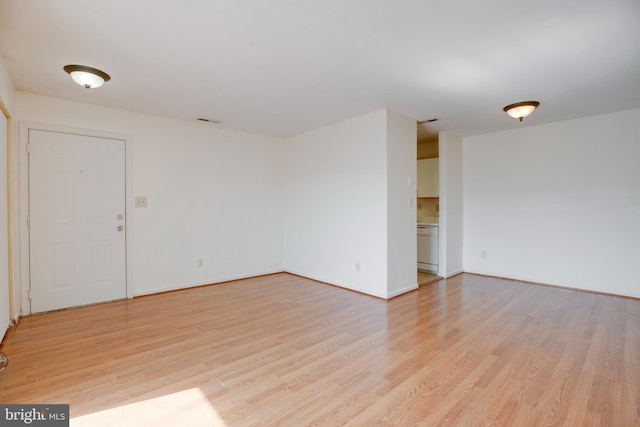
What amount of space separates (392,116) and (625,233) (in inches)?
137

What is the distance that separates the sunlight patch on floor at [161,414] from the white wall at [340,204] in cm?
269

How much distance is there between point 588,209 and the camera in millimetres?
4449

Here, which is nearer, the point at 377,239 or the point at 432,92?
the point at 432,92

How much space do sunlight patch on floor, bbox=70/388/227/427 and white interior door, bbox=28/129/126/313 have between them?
2.49 meters

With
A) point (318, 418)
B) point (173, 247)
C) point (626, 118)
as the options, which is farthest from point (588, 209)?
point (173, 247)

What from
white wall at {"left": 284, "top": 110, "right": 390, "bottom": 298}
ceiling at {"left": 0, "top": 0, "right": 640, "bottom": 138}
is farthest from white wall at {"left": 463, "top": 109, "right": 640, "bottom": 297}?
white wall at {"left": 284, "top": 110, "right": 390, "bottom": 298}

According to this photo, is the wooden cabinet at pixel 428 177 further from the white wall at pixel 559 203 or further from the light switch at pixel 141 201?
the light switch at pixel 141 201

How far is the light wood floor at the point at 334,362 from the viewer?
1.88m

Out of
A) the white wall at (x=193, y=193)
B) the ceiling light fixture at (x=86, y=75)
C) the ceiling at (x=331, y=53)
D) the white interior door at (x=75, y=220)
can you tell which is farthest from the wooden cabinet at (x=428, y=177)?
the ceiling light fixture at (x=86, y=75)

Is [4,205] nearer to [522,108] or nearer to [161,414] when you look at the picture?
[161,414]

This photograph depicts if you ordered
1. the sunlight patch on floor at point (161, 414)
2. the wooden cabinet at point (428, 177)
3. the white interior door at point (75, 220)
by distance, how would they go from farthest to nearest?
the wooden cabinet at point (428, 177) < the white interior door at point (75, 220) < the sunlight patch on floor at point (161, 414)

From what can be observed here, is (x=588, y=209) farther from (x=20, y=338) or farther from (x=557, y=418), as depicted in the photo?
(x=20, y=338)

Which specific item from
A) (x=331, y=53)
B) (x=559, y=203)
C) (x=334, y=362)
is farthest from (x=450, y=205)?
(x=334, y=362)

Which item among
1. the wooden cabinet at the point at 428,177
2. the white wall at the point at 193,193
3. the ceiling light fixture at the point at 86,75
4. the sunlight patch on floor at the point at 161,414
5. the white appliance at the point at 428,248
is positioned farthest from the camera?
the wooden cabinet at the point at 428,177
